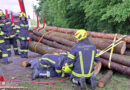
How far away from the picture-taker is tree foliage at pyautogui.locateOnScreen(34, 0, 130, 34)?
5.99 m

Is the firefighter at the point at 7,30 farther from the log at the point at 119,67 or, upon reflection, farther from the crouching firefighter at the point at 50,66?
the log at the point at 119,67

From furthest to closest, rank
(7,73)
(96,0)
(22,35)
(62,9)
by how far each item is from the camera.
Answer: (62,9) < (96,0) < (22,35) < (7,73)

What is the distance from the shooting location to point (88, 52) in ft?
10.9

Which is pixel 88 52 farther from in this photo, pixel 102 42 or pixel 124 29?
pixel 124 29

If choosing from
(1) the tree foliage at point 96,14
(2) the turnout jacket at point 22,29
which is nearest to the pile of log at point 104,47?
(2) the turnout jacket at point 22,29

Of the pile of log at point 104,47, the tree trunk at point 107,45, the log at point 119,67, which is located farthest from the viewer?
the tree trunk at point 107,45

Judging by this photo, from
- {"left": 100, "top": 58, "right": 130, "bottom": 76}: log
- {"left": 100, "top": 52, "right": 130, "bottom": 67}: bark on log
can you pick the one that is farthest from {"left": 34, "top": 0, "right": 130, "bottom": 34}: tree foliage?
{"left": 100, "top": 58, "right": 130, "bottom": 76}: log

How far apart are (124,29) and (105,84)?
4.58 meters

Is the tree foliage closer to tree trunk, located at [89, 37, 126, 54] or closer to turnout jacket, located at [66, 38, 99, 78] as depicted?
tree trunk, located at [89, 37, 126, 54]

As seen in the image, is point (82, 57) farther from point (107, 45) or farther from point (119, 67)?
point (107, 45)

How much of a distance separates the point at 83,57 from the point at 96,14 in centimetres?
517

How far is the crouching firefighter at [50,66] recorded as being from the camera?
3957 millimetres

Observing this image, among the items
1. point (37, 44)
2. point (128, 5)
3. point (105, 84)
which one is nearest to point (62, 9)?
point (37, 44)

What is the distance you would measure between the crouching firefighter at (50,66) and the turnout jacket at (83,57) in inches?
24.3
